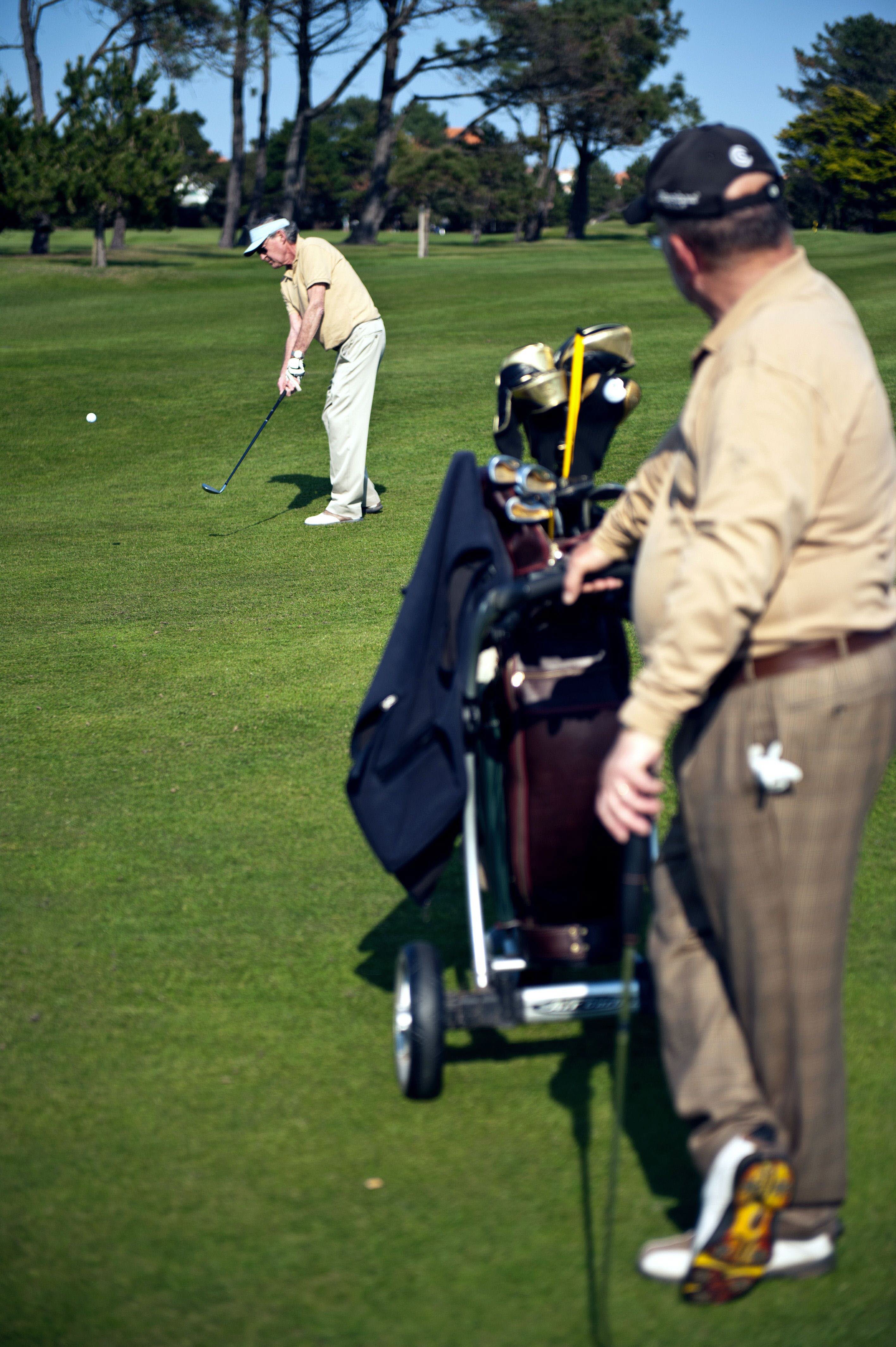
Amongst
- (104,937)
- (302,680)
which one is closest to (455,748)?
(104,937)

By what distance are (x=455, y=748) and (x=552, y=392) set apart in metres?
1.06

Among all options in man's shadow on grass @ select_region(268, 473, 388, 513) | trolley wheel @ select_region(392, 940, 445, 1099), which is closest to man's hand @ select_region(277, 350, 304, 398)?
man's shadow on grass @ select_region(268, 473, 388, 513)

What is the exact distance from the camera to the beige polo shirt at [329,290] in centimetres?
917

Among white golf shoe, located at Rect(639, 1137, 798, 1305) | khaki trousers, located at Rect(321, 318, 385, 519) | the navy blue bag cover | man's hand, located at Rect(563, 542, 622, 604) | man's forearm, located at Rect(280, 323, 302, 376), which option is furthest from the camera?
khaki trousers, located at Rect(321, 318, 385, 519)

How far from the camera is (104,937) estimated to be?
3.98 metres

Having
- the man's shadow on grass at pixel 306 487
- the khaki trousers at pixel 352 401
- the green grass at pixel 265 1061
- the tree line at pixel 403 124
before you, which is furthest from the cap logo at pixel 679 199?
the tree line at pixel 403 124

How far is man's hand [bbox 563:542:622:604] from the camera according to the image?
2736 mm

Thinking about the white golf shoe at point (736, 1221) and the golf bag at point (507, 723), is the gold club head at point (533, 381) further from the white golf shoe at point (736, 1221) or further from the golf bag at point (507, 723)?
the white golf shoe at point (736, 1221)

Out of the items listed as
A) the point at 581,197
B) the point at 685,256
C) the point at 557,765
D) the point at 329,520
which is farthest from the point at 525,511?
the point at 581,197

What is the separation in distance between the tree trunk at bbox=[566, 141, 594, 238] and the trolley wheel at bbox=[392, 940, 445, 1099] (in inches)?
2782

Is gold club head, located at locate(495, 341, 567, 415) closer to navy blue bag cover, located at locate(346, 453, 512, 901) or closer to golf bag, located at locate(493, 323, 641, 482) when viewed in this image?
golf bag, located at locate(493, 323, 641, 482)

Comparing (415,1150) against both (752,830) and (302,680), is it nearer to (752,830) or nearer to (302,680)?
(752,830)

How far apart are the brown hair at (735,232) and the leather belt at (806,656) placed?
27.7 inches

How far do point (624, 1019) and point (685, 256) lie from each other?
1427mm
